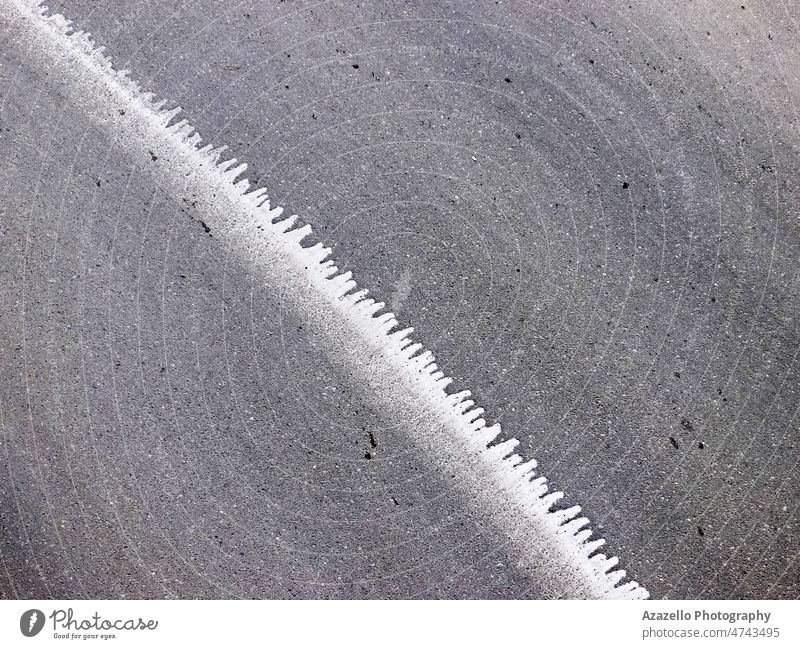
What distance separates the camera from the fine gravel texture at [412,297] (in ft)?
8.86

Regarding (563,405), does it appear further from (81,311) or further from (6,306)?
(6,306)

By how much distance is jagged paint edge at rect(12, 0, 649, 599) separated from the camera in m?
2.71

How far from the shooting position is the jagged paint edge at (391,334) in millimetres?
2705

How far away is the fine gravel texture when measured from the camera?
270 centimetres

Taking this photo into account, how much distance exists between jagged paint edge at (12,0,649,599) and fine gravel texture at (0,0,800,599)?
0.07 meters

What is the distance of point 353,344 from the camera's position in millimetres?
2750

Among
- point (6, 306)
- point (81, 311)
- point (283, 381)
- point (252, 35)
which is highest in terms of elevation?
point (252, 35)

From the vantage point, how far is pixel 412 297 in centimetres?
277

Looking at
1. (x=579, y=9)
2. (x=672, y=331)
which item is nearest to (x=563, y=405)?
(x=672, y=331)

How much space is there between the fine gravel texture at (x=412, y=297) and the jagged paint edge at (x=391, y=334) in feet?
0.23

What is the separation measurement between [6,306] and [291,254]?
4.68 feet
